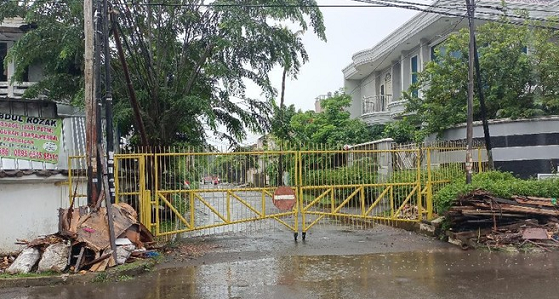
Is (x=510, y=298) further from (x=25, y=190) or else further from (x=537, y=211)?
(x=25, y=190)

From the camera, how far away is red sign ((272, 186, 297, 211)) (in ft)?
35.0

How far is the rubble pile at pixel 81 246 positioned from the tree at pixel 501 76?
34.2 ft

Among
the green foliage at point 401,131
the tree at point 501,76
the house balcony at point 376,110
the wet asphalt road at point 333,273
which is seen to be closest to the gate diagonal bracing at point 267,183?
the wet asphalt road at point 333,273

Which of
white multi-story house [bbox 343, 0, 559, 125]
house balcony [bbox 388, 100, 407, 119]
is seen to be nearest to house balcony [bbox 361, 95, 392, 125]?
white multi-story house [bbox 343, 0, 559, 125]

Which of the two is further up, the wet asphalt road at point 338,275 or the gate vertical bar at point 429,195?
the gate vertical bar at point 429,195

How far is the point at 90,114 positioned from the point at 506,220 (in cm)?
880

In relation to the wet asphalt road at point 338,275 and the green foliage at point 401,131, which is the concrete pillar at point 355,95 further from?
the wet asphalt road at point 338,275

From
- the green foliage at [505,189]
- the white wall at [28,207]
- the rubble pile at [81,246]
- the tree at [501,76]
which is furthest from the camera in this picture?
the tree at [501,76]

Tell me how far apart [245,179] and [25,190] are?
4.50 metres

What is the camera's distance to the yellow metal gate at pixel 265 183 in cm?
1020

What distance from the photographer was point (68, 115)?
12.4m

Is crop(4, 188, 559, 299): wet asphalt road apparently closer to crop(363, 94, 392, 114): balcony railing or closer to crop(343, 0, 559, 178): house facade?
crop(343, 0, 559, 178): house facade

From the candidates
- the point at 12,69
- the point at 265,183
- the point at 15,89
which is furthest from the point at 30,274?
the point at 12,69

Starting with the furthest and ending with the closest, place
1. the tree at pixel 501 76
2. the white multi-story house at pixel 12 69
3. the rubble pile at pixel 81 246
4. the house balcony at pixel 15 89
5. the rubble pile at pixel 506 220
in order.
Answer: the white multi-story house at pixel 12 69 < the house balcony at pixel 15 89 < the tree at pixel 501 76 < the rubble pile at pixel 506 220 < the rubble pile at pixel 81 246
